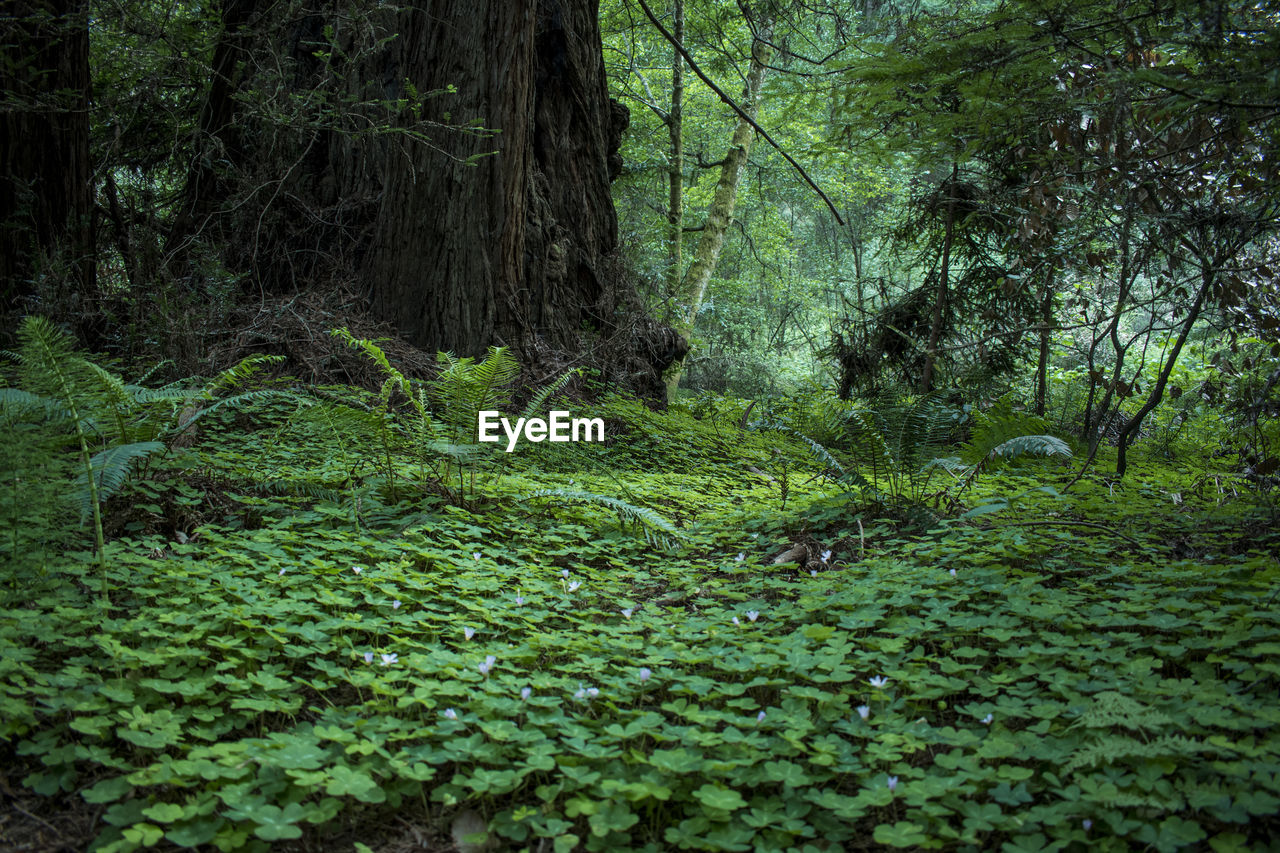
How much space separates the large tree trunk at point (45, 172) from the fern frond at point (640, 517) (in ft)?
16.1

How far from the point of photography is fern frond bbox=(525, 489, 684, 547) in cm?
414

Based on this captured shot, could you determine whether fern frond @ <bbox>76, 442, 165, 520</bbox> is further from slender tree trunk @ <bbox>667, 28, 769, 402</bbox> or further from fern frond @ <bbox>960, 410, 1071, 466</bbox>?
slender tree trunk @ <bbox>667, 28, 769, 402</bbox>

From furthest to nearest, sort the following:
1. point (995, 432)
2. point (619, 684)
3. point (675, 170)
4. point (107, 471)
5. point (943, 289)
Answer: point (675, 170) < point (943, 289) < point (995, 432) < point (107, 471) < point (619, 684)

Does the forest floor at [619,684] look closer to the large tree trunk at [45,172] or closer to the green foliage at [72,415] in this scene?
the green foliage at [72,415]

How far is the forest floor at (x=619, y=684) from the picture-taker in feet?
6.02

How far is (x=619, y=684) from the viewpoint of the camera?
2445mm

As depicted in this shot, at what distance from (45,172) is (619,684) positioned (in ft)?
24.6

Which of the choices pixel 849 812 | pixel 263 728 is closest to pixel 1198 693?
pixel 849 812

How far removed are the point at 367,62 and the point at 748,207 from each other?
44.3 ft

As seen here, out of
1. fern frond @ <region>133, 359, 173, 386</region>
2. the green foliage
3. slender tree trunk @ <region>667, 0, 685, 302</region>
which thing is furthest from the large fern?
slender tree trunk @ <region>667, 0, 685, 302</region>

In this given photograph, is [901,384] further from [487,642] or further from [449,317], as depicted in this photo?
[487,642]

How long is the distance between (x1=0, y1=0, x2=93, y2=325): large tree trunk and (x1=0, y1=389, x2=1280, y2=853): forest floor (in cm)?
404

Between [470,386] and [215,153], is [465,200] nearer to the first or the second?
[470,386]

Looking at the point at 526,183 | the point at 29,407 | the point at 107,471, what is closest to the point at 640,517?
the point at 107,471
